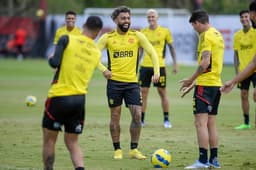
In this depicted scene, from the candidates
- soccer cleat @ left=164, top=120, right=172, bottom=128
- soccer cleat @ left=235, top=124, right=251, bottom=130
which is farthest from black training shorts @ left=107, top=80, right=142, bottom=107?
soccer cleat @ left=235, top=124, right=251, bottom=130

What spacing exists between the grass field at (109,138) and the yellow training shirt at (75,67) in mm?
2101

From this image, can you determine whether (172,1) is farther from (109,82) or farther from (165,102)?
(109,82)

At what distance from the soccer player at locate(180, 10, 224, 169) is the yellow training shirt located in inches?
88.0

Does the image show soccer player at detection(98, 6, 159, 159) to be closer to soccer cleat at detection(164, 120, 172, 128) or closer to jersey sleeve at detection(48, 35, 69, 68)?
jersey sleeve at detection(48, 35, 69, 68)

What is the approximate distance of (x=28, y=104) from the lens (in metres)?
21.3

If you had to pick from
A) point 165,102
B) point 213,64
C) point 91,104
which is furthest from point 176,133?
point 91,104

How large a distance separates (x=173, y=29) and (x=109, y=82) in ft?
99.8

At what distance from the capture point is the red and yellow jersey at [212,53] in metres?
11.4

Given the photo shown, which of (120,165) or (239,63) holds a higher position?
(239,63)

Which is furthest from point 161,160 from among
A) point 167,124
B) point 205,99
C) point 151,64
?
point 151,64

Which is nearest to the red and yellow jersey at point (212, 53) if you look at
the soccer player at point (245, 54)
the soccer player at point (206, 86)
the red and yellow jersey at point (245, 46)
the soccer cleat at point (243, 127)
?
the soccer player at point (206, 86)

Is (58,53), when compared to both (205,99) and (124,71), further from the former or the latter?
(124,71)

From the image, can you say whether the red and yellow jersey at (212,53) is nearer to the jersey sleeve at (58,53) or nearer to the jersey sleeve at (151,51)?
the jersey sleeve at (151,51)

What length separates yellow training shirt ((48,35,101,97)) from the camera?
31.6 feet
